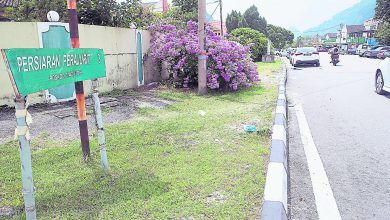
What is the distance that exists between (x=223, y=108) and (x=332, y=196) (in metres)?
4.17

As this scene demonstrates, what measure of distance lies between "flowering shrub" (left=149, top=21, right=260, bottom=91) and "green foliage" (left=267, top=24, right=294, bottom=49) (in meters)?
63.7

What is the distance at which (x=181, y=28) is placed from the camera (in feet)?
38.4

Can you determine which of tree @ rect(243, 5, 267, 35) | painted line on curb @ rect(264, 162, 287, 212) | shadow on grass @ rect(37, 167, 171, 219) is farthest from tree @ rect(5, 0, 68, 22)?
tree @ rect(243, 5, 267, 35)

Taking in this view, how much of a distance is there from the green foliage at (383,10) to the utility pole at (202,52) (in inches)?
1611

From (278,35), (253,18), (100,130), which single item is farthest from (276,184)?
(278,35)

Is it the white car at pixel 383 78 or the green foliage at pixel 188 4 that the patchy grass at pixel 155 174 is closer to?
the white car at pixel 383 78

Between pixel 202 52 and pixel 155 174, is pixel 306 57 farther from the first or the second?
pixel 155 174

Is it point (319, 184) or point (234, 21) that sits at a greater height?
point (234, 21)

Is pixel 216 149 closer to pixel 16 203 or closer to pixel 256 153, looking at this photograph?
pixel 256 153

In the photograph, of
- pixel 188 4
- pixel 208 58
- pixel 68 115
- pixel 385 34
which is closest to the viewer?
pixel 68 115

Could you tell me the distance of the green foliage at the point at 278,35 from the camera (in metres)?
75.2

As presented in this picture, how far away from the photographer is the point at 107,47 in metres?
9.09

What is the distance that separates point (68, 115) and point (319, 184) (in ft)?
16.0

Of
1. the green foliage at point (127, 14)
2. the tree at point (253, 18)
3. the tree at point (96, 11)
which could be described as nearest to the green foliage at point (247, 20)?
the tree at point (253, 18)
